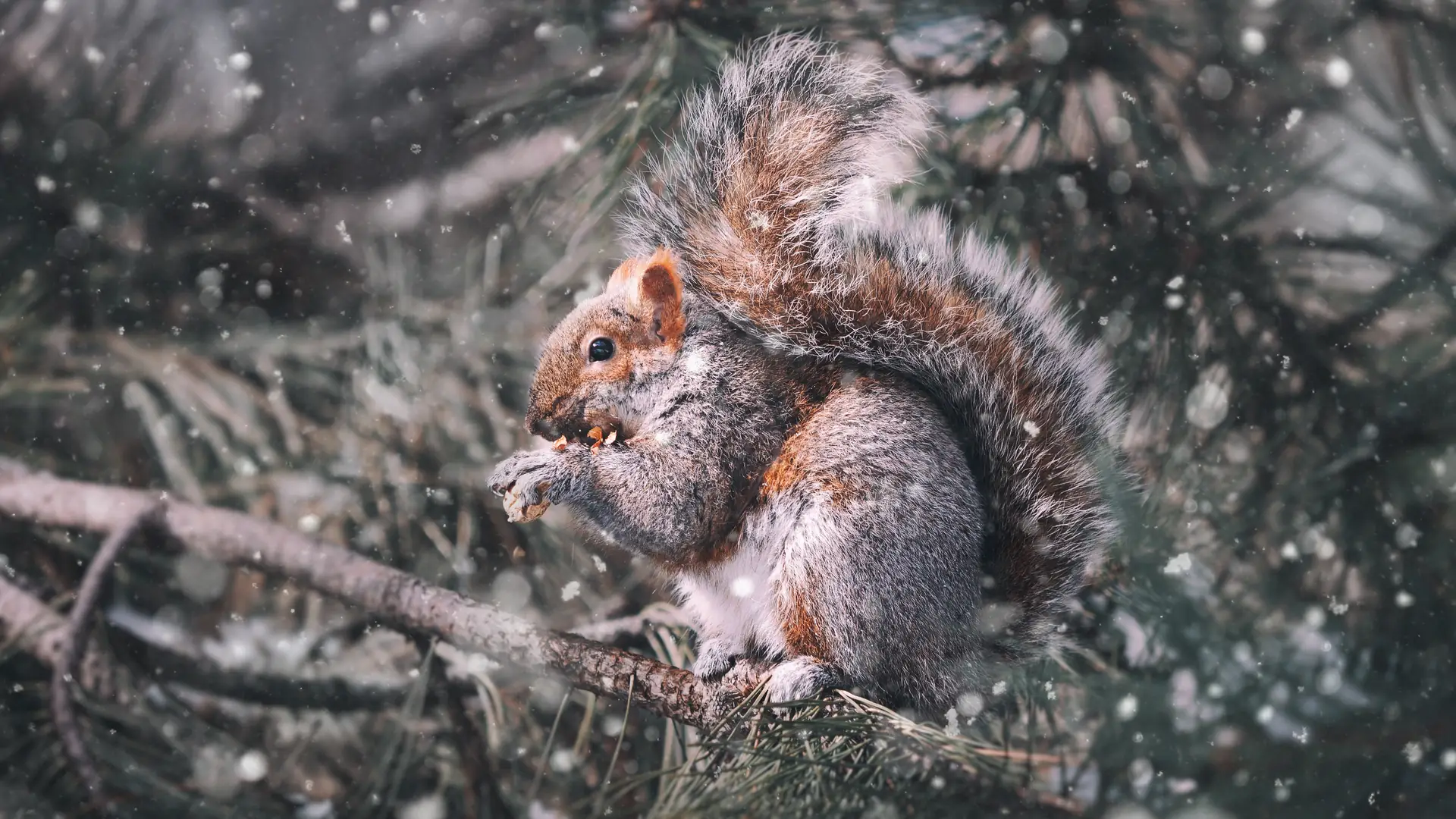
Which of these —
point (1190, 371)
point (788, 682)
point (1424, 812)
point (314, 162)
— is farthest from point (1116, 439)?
point (314, 162)

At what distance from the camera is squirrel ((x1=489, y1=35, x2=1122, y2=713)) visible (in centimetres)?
59

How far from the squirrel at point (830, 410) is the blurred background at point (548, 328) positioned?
0.10 meters

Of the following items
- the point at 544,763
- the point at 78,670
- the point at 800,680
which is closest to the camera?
the point at 800,680

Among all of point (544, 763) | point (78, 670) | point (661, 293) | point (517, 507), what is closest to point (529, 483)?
point (517, 507)

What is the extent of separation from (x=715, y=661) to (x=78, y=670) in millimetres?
619

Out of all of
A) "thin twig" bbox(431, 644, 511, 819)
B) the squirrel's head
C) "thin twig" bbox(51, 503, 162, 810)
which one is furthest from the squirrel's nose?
"thin twig" bbox(51, 503, 162, 810)

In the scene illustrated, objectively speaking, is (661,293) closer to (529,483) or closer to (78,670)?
(529,483)

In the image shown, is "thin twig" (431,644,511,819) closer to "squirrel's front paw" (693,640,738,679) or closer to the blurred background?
the blurred background

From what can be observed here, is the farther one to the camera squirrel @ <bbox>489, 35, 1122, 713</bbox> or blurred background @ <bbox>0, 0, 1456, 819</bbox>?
blurred background @ <bbox>0, 0, 1456, 819</bbox>

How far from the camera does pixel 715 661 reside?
619 millimetres

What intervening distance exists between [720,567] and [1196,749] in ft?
1.49

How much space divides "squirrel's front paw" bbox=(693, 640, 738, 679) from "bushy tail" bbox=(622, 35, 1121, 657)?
7.5 inches

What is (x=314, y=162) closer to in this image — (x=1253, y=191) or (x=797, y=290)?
(x=797, y=290)

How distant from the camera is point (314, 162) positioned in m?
0.91
